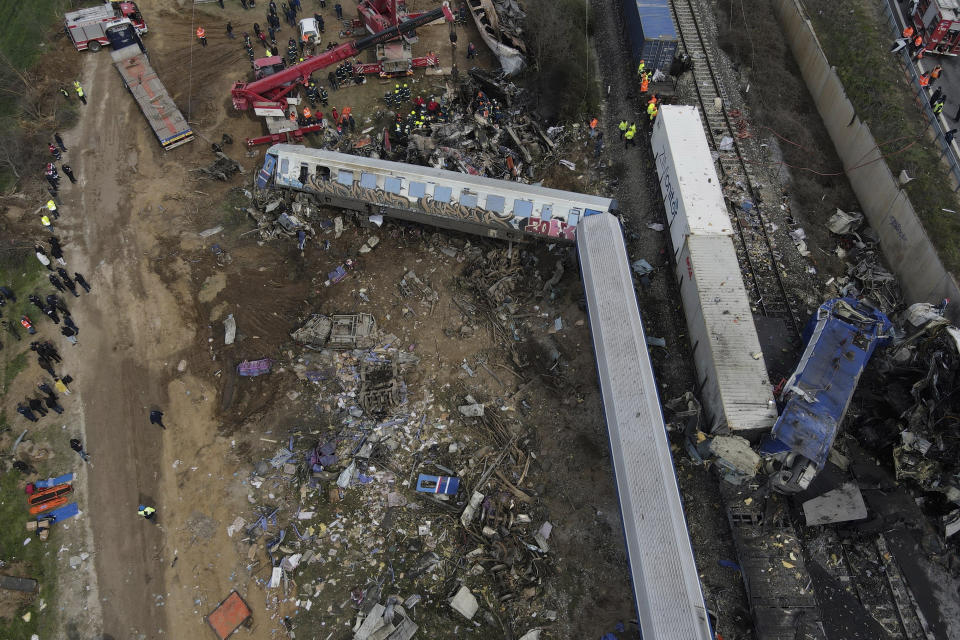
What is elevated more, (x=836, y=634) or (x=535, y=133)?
(x=535, y=133)

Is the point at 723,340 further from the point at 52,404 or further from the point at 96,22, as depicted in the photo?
the point at 96,22

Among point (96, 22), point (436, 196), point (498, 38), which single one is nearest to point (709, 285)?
point (436, 196)

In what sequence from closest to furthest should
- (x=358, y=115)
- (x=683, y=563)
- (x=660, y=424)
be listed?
(x=683, y=563), (x=660, y=424), (x=358, y=115)

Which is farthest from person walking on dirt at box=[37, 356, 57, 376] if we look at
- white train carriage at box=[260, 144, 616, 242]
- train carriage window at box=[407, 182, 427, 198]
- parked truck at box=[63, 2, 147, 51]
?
parked truck at box=[63, 2, 147, 51]

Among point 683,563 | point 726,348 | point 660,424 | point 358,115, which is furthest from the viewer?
point 358,115

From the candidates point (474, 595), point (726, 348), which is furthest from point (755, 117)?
point (474, 595)

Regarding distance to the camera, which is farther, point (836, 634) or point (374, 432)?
point (374, 432)

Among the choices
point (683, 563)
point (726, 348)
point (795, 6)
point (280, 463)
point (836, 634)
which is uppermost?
point (795, 6)

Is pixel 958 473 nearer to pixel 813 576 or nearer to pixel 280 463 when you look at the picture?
pixel 813 576
